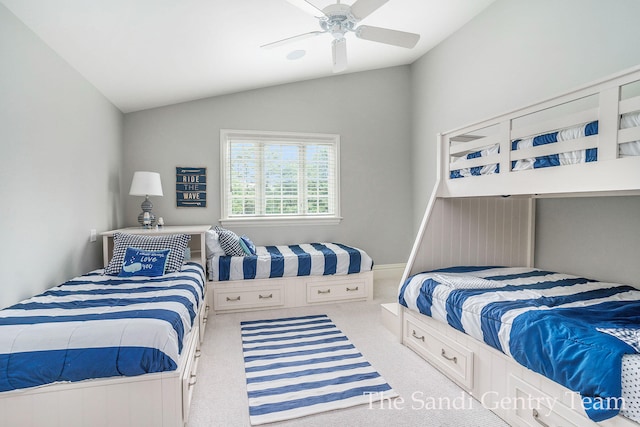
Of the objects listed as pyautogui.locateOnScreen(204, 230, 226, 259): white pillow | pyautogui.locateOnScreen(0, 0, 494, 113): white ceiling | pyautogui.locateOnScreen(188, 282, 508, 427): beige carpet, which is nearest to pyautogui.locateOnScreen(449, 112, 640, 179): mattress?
pyautogui.locateOnScreen(188, 282, 508, 427): beige carpet

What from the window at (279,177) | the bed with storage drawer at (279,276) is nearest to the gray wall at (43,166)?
the bed with storage drawer at (279,276)

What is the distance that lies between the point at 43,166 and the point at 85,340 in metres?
1.43

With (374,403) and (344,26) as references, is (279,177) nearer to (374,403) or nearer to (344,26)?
(344,26)

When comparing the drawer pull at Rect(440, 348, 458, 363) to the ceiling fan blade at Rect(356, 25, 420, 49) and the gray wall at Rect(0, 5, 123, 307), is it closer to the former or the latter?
the ceiling fan blade at Rect(356, 25, 420, 49)

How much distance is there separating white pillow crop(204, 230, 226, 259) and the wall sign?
34.5 inches

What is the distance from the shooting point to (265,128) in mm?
4309

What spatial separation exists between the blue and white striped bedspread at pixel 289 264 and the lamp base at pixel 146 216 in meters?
0.95

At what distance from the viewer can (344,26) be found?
2.23 meters

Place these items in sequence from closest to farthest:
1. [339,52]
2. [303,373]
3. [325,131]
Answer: [303,373] → [339,52] → [325,131]

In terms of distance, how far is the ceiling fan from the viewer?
202cm

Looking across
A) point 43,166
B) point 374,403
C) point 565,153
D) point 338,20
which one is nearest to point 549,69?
point 565,153

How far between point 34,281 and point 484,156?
10.4 feet

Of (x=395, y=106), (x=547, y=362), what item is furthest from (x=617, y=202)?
(x=395, y=106)

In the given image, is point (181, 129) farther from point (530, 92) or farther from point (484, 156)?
point (530, 92)
